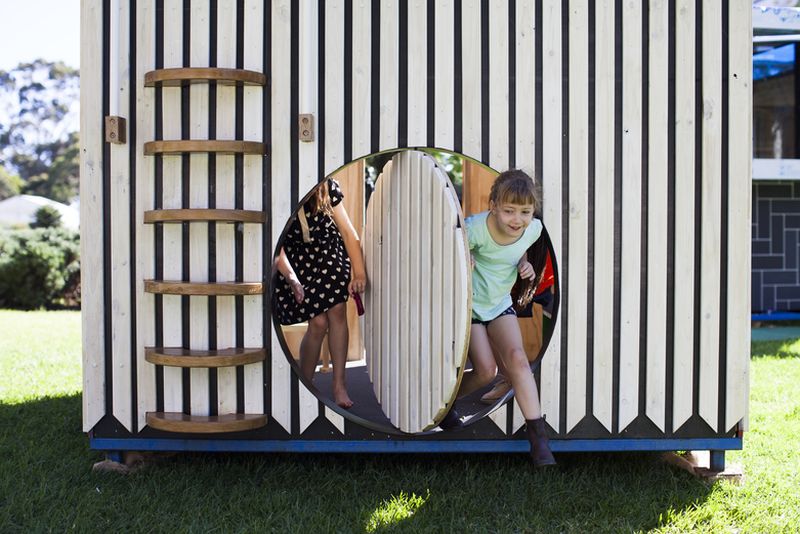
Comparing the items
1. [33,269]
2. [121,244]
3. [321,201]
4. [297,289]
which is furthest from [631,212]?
[33,269]

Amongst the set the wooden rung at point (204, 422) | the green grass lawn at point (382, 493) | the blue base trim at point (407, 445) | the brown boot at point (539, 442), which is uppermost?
the wooden rung at point (204, 422)

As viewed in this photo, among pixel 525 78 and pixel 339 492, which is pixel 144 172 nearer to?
pixel 339 492

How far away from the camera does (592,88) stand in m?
3.84

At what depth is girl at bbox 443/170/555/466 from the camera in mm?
3574

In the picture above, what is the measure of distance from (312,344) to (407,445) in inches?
37.7

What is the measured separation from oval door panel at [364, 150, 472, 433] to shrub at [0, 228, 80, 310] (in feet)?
37.7

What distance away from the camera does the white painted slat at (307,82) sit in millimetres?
3762

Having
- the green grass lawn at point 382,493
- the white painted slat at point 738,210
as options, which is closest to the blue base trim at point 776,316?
the green grass lawn at point 382,493

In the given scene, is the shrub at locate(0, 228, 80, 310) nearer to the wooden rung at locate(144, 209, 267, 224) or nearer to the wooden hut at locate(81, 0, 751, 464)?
the wooden hut at locate(81, 0, 751, 464)

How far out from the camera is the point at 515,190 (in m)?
3.54

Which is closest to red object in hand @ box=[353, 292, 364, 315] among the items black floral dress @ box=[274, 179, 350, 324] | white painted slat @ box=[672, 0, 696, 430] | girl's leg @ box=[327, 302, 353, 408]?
black floral dress @ box=[274, 179, 350, 324]

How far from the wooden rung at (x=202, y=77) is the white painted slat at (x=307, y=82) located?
20 cm

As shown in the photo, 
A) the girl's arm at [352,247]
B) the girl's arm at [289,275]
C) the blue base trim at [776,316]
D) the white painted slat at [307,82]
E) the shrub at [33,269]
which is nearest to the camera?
the white painted slat at [307,82]

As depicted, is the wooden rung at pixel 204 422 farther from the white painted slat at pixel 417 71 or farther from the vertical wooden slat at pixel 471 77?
the vertical wooden slat at pixel 471 77
